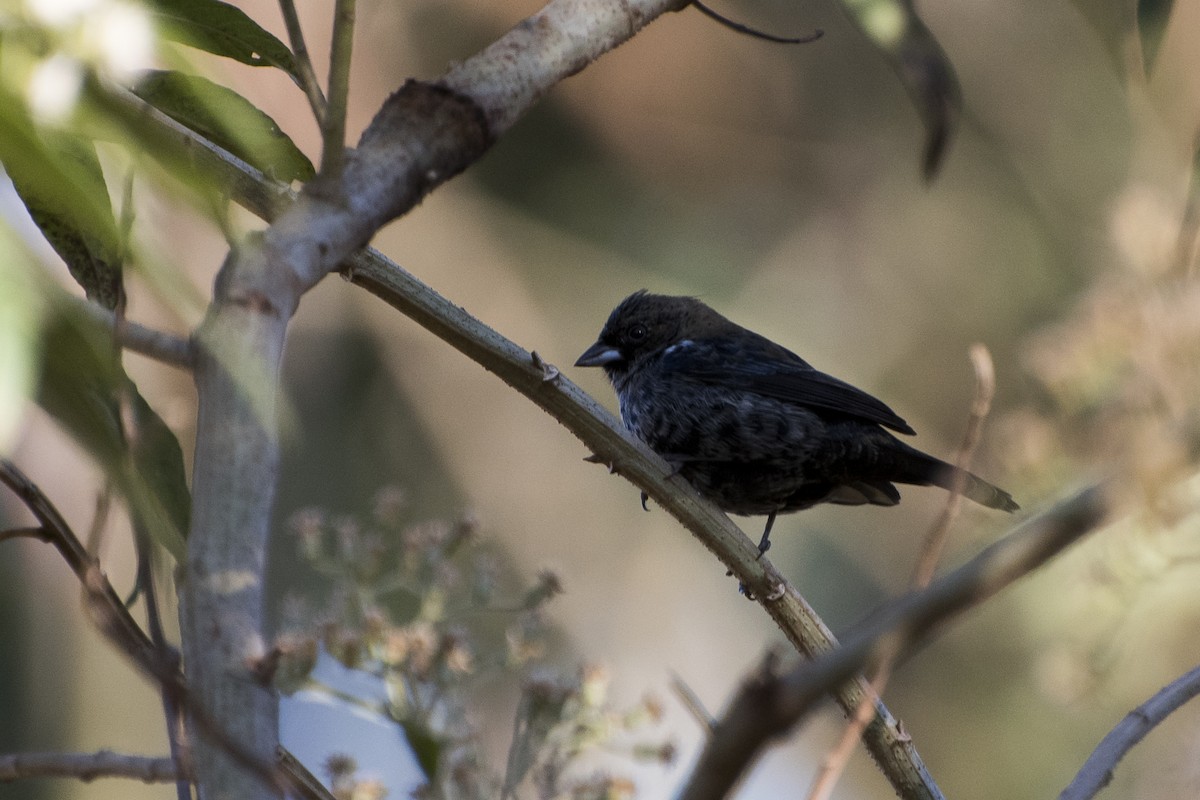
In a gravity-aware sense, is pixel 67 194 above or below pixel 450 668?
above

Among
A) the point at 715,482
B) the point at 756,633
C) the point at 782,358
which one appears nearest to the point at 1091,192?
the point at 756,633

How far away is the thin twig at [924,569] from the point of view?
1.01m

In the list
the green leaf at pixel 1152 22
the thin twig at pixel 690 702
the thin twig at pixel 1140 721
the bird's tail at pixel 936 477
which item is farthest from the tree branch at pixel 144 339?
the bird's tail at pixel 936 477

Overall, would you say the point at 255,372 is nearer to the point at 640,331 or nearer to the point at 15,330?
the point at 15,330

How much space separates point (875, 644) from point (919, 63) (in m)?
0.89

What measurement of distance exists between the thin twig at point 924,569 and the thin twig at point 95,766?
2.51 ft

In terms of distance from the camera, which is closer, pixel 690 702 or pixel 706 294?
pixel 690 702

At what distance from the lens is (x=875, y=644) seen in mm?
735

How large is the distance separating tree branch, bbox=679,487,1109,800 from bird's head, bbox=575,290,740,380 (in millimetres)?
4083

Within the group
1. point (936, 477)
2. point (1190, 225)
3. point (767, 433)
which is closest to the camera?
point (1190, 225)

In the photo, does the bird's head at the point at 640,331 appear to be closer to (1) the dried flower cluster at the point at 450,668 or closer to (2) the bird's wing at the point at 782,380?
(2) the bird's wing at the point at 782,380

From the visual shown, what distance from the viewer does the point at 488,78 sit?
1.29 m

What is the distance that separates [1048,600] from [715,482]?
3.59 feet

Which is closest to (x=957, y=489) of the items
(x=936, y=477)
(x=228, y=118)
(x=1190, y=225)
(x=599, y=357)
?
(x=1190, y=225)
